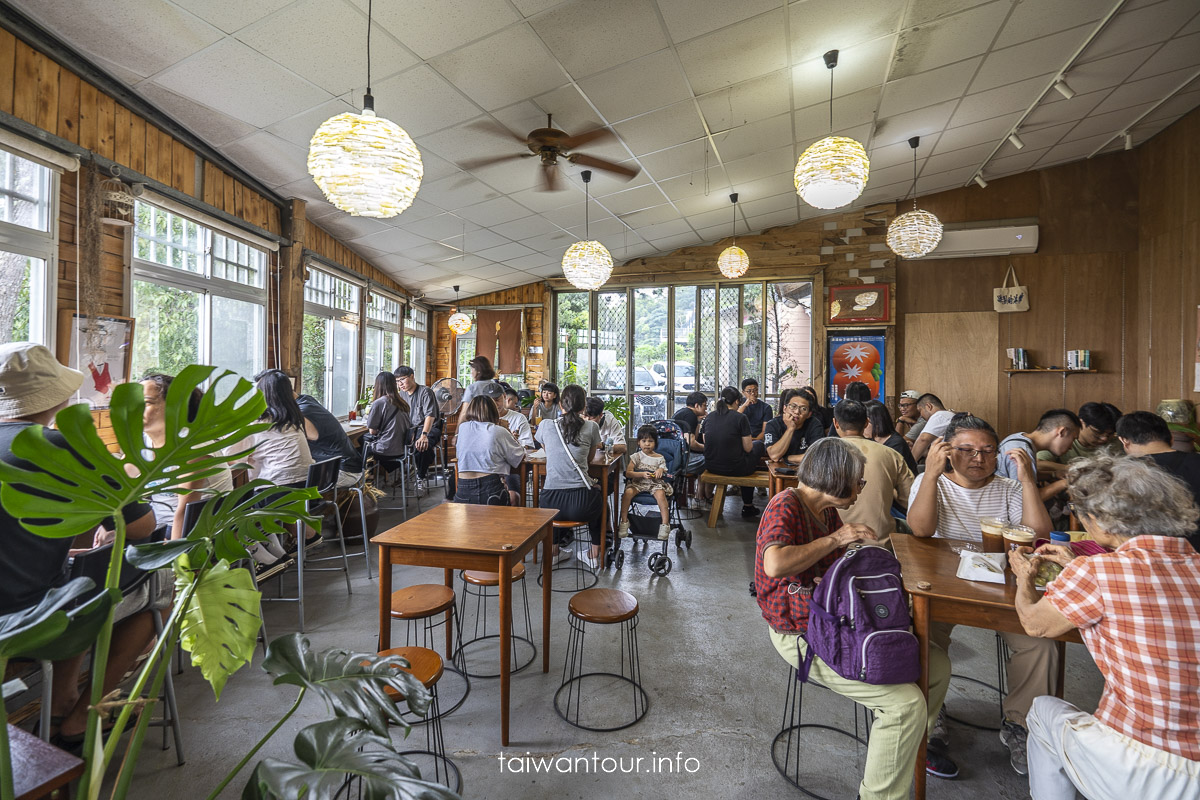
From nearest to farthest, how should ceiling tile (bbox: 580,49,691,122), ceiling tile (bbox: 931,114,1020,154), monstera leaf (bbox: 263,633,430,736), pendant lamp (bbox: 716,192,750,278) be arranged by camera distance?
monstera leaf (bbox: 263,633,430,736) < ceiling tile (bbox: 580,49,691,122) < ceiling tile (bbox: 931,114,1020,154) < pendant lamp (bbox: 716,192,750,278)

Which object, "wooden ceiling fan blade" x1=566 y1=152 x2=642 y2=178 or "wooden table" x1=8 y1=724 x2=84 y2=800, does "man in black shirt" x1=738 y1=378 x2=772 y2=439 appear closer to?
"wooden ceiling fan blade" x1=566 y1=152 x2=642 y2=178

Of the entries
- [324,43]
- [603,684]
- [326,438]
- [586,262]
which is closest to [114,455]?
[603,684]

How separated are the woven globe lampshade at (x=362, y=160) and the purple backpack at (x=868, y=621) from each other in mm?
2236

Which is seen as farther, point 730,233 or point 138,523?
point 730,233

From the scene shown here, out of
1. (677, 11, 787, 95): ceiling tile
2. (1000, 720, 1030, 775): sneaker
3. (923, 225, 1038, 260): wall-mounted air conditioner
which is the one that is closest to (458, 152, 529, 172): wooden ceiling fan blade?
(677, 11, 787, 95): ceiling tile

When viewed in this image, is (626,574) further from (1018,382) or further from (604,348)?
(1018,382)

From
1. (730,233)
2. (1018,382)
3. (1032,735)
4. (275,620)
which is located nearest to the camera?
(1032,735)

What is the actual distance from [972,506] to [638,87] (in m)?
3.25

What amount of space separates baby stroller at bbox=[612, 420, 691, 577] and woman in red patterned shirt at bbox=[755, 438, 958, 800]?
2.14 meters

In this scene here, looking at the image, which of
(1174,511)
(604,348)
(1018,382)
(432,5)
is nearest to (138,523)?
(432,5)

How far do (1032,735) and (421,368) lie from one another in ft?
29.3

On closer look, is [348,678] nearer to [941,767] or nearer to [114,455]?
[114,455]

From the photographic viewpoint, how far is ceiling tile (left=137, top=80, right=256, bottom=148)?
127 inches

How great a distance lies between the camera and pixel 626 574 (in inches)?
161
